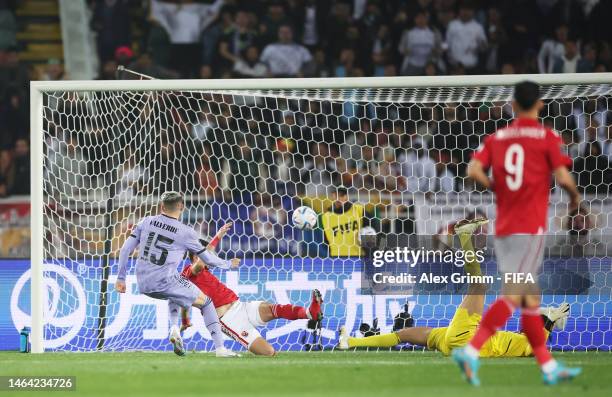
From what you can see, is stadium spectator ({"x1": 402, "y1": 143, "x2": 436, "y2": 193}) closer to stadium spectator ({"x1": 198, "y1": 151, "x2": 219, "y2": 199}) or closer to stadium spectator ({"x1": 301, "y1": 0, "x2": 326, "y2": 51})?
stadium spectator ({"x1": 198, "y1": 151, "x2": 219, "y2": 199})

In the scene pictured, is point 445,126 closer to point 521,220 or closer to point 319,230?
point 319,230

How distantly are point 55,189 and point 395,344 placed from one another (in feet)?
13.6

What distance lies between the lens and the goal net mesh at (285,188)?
11922 mm

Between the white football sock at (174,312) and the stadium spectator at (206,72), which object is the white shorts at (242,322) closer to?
the white football sock at (174,312)

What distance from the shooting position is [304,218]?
12031mm

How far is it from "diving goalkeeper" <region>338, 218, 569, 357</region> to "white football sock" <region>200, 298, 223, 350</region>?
152cm

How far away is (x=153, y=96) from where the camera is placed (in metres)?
12.6

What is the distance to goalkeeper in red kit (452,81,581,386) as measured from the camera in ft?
24.7

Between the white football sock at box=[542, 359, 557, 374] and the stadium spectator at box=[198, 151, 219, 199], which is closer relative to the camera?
the white football sock at box=[542, 359, 557, 374]

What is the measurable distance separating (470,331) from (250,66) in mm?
8099

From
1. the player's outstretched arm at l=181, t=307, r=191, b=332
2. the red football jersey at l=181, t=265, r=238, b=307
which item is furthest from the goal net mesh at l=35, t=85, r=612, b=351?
the player's outstretched arm at l=181, t=307, r=191, b=332

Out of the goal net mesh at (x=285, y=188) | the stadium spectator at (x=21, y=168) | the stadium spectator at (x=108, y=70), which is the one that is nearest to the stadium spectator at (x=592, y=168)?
the goal net mesh at (x=285, y=188)

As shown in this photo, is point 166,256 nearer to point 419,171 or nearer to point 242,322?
point 242,322

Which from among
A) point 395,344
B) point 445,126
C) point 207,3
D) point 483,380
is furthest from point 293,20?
point 483,380
